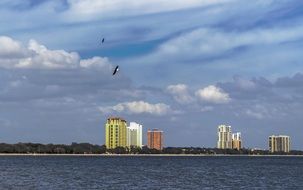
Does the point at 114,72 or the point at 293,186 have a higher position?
the point at 114,72

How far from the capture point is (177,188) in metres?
79.4

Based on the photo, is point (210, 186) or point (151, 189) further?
point (210, 186)

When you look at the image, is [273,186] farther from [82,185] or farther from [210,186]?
[82,185]

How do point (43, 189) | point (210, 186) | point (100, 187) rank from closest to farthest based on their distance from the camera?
point (43, 189) → point (100, 187) → point (210, 186)

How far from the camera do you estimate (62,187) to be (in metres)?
78.6

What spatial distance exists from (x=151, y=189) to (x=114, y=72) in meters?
40.8

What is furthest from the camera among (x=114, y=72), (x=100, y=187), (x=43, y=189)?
(x=100, y=187)

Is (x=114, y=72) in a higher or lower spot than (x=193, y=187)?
higher

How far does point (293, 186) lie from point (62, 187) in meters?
32.5

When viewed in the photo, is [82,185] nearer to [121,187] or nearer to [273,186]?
[121,187]

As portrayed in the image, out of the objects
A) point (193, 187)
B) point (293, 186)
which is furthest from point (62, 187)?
point (293, 186)

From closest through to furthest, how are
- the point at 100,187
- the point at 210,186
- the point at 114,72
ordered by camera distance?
1. the point at 114,72
2. the point at 100,187
3. the point at 210,186

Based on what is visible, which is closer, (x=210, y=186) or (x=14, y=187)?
(x=14, y=187)

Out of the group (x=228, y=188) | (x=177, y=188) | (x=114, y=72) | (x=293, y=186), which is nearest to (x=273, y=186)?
(x=293, y=186)
